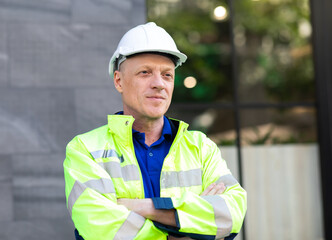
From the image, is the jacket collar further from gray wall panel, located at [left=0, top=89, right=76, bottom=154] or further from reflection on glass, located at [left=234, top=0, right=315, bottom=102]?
reflection on glass, located at [left=234, top=0, right=315, bottom=102]

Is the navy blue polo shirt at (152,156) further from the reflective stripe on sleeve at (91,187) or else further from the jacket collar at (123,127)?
the reflective stripe on sleeve at (91,187)

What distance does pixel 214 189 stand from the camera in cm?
266

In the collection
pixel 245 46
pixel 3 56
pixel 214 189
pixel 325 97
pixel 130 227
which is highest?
pixel 245 46

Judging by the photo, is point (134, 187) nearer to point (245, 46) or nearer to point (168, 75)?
point (168, 75)

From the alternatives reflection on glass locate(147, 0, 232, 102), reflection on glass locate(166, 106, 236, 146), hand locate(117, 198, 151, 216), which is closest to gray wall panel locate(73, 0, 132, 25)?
reflection on glass locate(147, 0, 232, 102)

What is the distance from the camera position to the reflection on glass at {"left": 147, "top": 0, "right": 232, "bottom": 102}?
5.31 meters

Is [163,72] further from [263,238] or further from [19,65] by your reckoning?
[263,238]

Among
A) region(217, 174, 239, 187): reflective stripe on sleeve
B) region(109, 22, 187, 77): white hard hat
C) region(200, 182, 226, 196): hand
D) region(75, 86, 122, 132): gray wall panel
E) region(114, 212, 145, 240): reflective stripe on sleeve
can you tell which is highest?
region(109, 22, 187, 77): white hard hat

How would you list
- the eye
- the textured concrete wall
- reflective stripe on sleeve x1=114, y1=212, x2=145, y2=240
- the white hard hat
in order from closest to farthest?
1. reflective stripe on sleeve x1=114, y1=212, x2=145, y2=240
2. the white hard hat
3. the eye
4. the textured concrete wall

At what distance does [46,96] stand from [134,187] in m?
1.90

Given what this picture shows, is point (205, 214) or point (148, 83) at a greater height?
point (148, 83)

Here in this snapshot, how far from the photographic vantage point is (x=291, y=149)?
221 inches

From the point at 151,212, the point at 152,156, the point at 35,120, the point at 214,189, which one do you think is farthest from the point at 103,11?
the point at 151,212

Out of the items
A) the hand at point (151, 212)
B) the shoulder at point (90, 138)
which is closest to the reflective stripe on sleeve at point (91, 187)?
the hand at point (151, 212)
